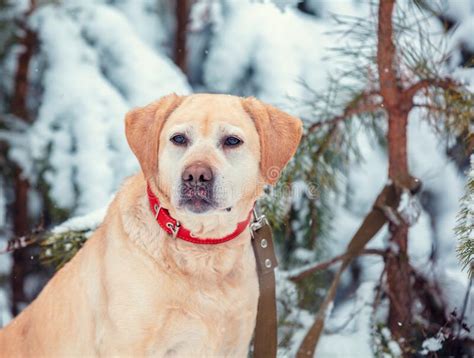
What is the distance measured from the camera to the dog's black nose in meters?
2.06

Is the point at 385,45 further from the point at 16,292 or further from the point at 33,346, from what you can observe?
the point at 16,292

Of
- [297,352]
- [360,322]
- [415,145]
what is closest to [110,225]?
[297,352]

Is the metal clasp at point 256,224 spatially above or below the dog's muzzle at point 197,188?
below

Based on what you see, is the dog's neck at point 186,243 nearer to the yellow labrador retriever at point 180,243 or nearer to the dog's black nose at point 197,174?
the yellow labrador retriever at point 180,243

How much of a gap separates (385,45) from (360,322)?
0.99 m

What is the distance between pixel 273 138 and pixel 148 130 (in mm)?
356

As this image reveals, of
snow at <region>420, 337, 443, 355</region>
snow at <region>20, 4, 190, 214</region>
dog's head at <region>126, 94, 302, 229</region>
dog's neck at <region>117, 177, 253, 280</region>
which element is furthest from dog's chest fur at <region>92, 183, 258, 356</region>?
snow at <region>20, 4, 190, 214</region>

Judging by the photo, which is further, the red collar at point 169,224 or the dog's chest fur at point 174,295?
the red collar at point 169,224

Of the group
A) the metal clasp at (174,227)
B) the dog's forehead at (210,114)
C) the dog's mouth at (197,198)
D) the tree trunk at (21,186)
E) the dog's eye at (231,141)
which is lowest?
the tree trunk at (21,186)

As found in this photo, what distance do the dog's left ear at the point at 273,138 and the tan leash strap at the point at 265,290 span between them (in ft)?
0.83

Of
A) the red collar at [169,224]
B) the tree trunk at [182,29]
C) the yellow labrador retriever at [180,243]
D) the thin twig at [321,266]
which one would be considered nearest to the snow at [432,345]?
the thin twig at [321,266]

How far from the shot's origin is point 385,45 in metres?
2.68

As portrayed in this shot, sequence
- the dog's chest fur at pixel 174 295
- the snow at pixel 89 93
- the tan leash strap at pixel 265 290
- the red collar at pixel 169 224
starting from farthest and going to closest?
1. the snow at pixel 89 93
2. the tan leash strap at pixel 265 290
3. the red collar at pixel 169 224
4. the dog's chest fur at pixel 174 295

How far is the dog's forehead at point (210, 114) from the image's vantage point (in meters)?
2.19
